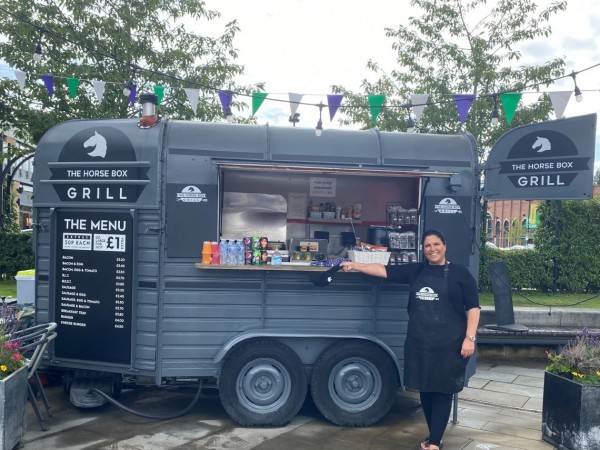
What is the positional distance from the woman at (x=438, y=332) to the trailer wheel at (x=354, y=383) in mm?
647

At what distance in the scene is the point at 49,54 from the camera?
1070 centimetres

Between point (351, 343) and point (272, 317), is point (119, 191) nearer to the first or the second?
point (272, 317)

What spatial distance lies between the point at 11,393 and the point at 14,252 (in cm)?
933

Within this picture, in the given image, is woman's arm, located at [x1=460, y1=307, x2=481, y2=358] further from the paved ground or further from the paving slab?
the paving slab

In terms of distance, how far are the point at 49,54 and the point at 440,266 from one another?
30.0 feet

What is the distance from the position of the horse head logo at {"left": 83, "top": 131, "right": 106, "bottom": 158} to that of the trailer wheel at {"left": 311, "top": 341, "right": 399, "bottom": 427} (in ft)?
9.47

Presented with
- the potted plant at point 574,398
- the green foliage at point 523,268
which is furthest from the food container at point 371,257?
the green foliage at point 523,268

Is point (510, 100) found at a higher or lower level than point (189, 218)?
higher

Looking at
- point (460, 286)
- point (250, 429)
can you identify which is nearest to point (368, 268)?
point (460, 286)

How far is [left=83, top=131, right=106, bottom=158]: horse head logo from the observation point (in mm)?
5434

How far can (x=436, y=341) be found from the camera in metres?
4.61

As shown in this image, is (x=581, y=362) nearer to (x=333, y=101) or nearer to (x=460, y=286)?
(x=460, y=286)

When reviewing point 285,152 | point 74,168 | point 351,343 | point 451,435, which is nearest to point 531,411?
point 451,435

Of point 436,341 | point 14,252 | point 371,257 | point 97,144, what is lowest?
point 14,252
